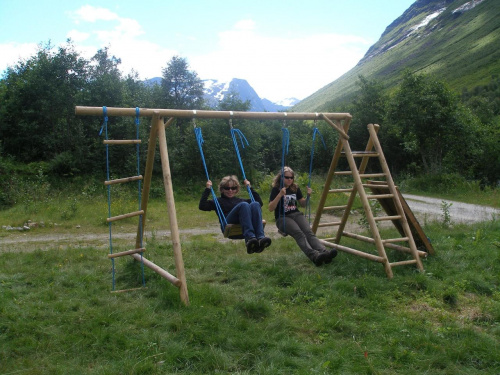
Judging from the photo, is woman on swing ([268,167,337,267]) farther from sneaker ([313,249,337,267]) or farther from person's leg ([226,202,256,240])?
person's leg ([226,202,256,240])

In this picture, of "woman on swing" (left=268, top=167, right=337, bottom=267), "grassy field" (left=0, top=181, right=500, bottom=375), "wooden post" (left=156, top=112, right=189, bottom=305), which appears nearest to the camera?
"grassy field" (left=0, top=181, right=500, bottom=375)

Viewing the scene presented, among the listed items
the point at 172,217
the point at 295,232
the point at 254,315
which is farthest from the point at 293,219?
the point at 254,315

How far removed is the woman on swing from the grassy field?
0.90ft

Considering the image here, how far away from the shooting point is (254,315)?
411 centimetres

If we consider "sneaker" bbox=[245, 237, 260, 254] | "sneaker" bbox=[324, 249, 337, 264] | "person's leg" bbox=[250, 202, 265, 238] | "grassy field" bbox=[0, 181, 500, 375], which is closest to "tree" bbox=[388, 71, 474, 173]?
"grassy field" bbox=[0, 181, 500, 375]

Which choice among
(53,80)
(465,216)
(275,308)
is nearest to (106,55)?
(53,80)

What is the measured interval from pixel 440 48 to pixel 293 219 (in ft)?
372

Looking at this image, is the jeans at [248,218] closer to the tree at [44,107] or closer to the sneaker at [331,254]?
the sneaker at [331,254]

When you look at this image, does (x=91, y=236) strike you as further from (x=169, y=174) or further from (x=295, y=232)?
(x=295, y=232)

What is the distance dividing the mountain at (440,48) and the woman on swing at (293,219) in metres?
59.5

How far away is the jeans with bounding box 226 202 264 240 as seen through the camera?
5.15m

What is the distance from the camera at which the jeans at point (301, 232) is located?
5.68m

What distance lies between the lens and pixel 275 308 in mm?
4289

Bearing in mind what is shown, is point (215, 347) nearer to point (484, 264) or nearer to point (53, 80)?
point (484, 264)
